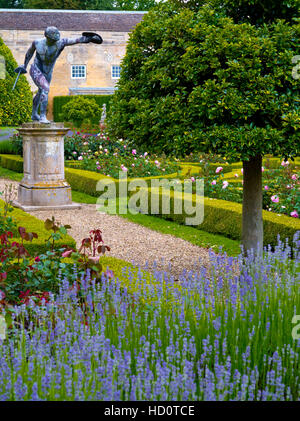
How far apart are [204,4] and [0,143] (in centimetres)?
Result: 1438

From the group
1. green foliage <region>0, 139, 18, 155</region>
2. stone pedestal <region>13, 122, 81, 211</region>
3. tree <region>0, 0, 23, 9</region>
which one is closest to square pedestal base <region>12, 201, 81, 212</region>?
stone pedestal <region>13, 122, 81, 211</region>

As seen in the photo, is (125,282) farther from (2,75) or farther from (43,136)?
(2,75)

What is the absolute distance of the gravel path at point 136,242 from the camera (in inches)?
291

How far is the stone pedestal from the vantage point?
10.7 m

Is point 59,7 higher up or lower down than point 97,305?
higher up

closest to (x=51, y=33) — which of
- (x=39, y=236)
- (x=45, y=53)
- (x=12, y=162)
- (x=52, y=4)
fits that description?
(x=45, y=53)

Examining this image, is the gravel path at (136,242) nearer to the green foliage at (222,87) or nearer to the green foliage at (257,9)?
the green foliage at (222,87)

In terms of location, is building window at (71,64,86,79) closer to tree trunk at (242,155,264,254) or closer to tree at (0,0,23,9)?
tree at (0,0,23,9)

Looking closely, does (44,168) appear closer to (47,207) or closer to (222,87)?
(47,207)

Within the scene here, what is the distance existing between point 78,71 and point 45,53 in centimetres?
2801

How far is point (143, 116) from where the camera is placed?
605 cm

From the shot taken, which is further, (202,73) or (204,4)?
(204,4)

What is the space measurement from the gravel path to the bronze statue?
1910 millimetres
